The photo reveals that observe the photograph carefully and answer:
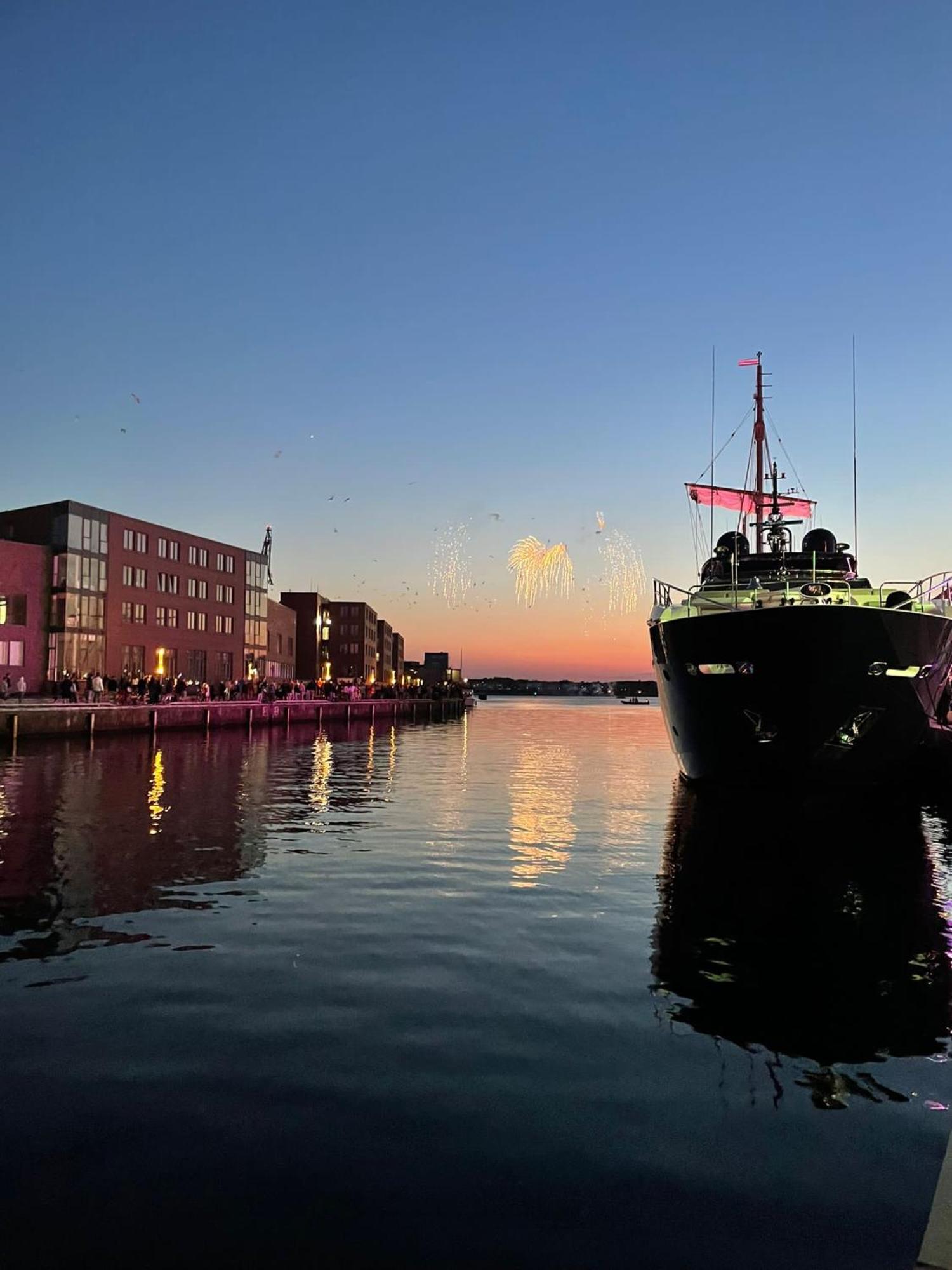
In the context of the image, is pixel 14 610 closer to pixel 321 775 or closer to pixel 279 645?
pixel 321 775

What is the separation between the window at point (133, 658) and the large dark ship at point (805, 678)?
6099 centimetres

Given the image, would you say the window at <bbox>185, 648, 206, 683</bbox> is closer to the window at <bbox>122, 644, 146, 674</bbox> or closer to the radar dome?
the window at <bbox>122, 644, 146, 674</bbox>

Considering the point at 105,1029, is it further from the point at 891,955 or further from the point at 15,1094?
the point at 891,955

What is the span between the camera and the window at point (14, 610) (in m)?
64.1

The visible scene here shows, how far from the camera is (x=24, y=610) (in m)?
65.3

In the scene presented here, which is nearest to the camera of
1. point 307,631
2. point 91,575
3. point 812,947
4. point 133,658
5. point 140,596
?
point 812,947

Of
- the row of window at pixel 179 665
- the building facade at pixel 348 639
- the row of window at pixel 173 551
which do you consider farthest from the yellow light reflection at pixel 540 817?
the building facade at pixel 348 639

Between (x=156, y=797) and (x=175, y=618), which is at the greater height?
(x=175, y=618)

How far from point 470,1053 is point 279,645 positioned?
106 m

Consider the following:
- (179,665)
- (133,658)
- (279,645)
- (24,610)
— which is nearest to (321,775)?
(24,610)

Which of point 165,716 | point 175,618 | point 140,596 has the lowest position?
point 165,716

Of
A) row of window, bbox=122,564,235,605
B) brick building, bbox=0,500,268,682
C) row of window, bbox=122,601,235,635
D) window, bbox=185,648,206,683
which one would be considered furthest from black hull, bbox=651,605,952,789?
window, bbox=185,648,206,683

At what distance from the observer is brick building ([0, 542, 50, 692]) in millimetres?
63531

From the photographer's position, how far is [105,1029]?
7668mm
